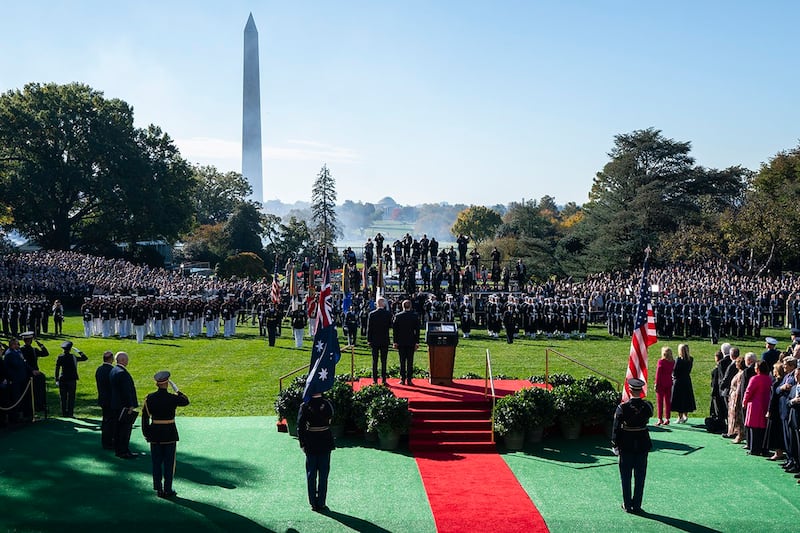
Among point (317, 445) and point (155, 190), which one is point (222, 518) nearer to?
point (317, 445)

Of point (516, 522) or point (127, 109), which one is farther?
point (127, 109)

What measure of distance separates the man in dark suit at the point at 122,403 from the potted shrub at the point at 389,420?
401cm

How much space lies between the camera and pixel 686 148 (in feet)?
200

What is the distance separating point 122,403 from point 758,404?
10489 mm

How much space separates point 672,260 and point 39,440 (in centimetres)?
4396

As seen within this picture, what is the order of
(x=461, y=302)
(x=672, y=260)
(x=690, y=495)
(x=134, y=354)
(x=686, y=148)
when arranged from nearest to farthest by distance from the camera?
(x=690, y=495), (x=134, y=354), (x=461, y=302), (x=672, y=260), (x=686, y=148)

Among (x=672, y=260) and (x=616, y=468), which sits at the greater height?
(x=672, y=260)

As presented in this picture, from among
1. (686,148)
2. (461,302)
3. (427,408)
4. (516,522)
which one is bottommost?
(516,522)

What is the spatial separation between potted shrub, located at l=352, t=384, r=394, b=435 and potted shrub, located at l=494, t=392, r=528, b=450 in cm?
197

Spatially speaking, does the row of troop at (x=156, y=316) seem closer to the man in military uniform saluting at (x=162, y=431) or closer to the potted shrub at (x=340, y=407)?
the potted shrub at (x=340, y=407)

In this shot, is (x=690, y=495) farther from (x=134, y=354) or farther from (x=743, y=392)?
(x=134, y=354)

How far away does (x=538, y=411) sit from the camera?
13.8m

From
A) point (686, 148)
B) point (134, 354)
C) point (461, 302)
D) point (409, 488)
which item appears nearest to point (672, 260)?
point (686, 148)

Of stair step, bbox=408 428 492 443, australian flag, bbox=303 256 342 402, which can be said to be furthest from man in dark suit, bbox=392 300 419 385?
australian flag, bbox=303 256 342 402
